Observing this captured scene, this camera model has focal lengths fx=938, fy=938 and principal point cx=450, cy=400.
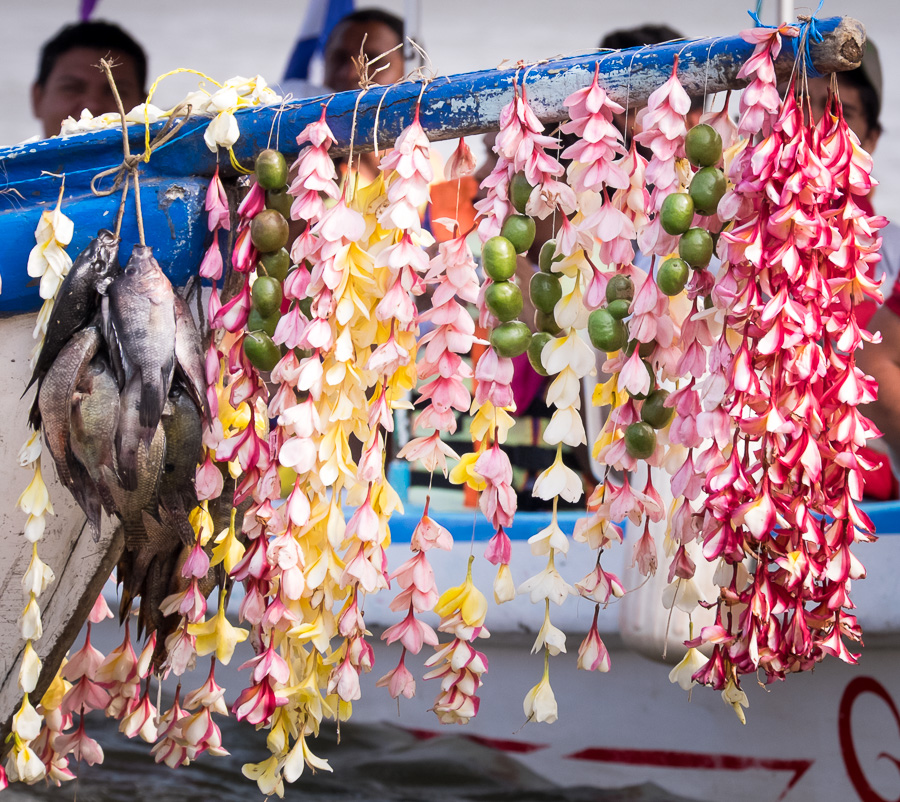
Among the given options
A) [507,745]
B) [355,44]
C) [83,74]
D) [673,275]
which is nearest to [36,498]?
[673,275]

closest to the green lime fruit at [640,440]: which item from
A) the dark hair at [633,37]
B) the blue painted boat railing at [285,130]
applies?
the blue painted boat railing at [285,130]

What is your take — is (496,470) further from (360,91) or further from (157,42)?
(157,42)

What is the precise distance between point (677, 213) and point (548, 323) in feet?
0.64

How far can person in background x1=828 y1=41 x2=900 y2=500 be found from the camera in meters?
2.05

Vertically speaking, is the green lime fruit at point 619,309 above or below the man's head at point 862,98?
below

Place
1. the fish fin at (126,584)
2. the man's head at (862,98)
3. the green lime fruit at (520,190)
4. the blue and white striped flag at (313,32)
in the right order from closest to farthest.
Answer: the green lime fruit at (520,190), the fish fin at (126,584), the man's head at (862,98), the blue and white striped flag at (313,32)

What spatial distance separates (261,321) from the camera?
1.12 m

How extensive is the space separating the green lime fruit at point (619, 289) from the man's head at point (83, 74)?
2.81 meters

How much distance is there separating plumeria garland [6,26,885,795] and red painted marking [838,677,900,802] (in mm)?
1075

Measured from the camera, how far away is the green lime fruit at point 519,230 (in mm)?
1041

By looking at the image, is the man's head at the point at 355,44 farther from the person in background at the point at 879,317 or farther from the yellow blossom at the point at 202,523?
the yellow blossom at the point at 202,523

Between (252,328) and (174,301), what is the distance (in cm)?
9

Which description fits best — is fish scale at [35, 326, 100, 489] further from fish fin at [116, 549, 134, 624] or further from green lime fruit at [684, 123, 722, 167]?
green lime fruit at [684, 123, 722, 167]

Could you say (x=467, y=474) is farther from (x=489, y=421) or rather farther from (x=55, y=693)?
(x=55, y=693)
